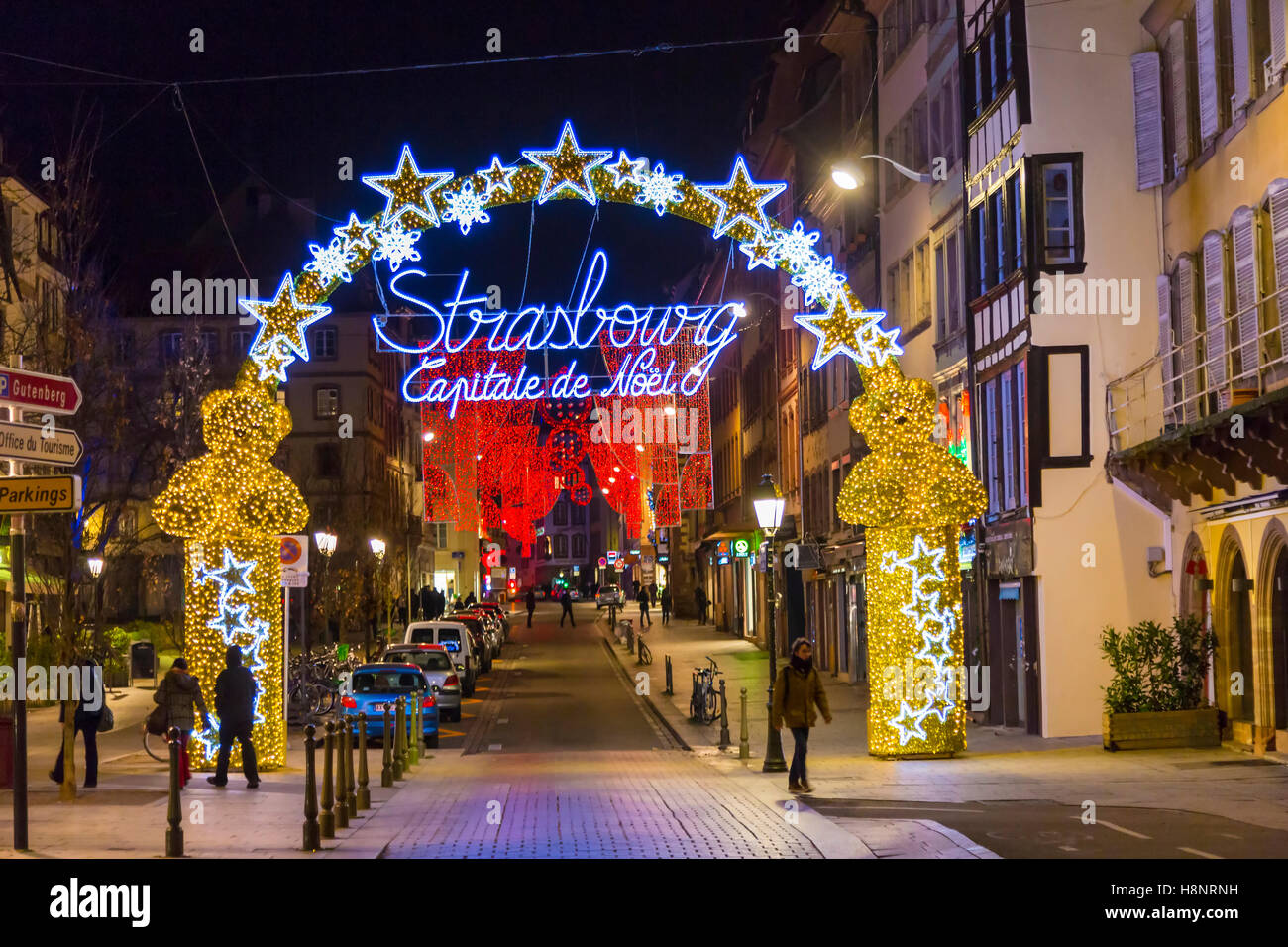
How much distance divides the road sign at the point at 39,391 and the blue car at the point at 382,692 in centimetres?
1590

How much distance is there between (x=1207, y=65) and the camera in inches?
914

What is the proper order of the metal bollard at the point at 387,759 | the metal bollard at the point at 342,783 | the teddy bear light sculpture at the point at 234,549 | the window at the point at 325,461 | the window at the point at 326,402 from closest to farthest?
1. the metal bollard at the point at 342,783
2. the metal bollard at the point at 387,759
3. the teddy bear light sculpture at the point at 234,549
4. the window at the point at 325,461
5. the window at the point at 326,402

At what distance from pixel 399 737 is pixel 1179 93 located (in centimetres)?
1391

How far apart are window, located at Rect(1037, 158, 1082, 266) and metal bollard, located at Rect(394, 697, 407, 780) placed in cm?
1150

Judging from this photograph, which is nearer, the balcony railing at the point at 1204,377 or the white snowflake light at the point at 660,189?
the balcony railing at the point at 1204,377

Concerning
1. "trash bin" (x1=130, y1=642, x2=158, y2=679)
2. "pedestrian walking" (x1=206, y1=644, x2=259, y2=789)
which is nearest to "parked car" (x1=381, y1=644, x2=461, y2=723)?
"trash bin" (x1=130, y1=642, x2=158, y2=679)

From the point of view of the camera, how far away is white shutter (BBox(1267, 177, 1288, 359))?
2025cm

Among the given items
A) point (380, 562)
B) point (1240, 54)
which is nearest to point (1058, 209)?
point (1240, 54)

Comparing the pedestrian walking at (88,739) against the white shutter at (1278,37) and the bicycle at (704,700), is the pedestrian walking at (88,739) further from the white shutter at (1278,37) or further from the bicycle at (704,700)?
the white shutter at (1278,37)

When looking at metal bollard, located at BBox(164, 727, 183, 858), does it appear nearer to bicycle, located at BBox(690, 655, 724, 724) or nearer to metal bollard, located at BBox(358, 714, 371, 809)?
metal bollard, located at BBox(358, 714, 371, 809)

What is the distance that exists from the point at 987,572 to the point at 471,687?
17.6 metres

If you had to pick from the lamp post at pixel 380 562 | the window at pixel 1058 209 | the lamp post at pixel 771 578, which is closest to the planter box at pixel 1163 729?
the lamp post at pixel 771 578

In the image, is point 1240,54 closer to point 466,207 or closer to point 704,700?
point 466,207

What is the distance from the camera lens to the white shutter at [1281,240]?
20.2 meters
